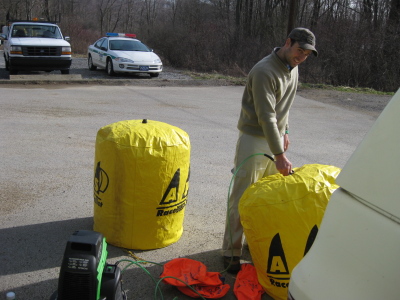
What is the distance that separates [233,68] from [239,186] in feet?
71.4

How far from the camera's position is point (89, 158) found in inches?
279

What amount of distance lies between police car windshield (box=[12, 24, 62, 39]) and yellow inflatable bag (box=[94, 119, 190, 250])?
1446 centimetres

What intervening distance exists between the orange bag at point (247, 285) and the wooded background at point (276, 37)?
53.7 feet

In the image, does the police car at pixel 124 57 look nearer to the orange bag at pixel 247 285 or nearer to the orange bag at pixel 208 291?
the orange bag at pixel 247 285

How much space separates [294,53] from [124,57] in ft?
48.5

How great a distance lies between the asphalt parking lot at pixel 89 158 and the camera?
4.02m

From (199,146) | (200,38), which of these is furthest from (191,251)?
(200,38)

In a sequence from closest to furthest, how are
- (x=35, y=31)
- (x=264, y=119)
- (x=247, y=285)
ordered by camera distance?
1. (x=264, y=119)
2. (x=247, y=285)
3. (x=35, y=31)

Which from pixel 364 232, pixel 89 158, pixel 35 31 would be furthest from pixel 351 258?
pixel 35 31

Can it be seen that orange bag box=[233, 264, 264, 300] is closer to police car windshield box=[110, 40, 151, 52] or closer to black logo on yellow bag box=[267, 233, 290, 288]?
black logo on yellow bag box=[267, 233, 290, 288]

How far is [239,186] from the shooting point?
3.88 m

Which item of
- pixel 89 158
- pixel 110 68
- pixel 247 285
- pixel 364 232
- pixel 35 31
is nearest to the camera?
pixel 364 232

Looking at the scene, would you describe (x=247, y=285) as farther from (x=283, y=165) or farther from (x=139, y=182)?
(x=139, y=182)

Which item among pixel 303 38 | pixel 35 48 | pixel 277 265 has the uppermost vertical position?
A: pixel 303 38
